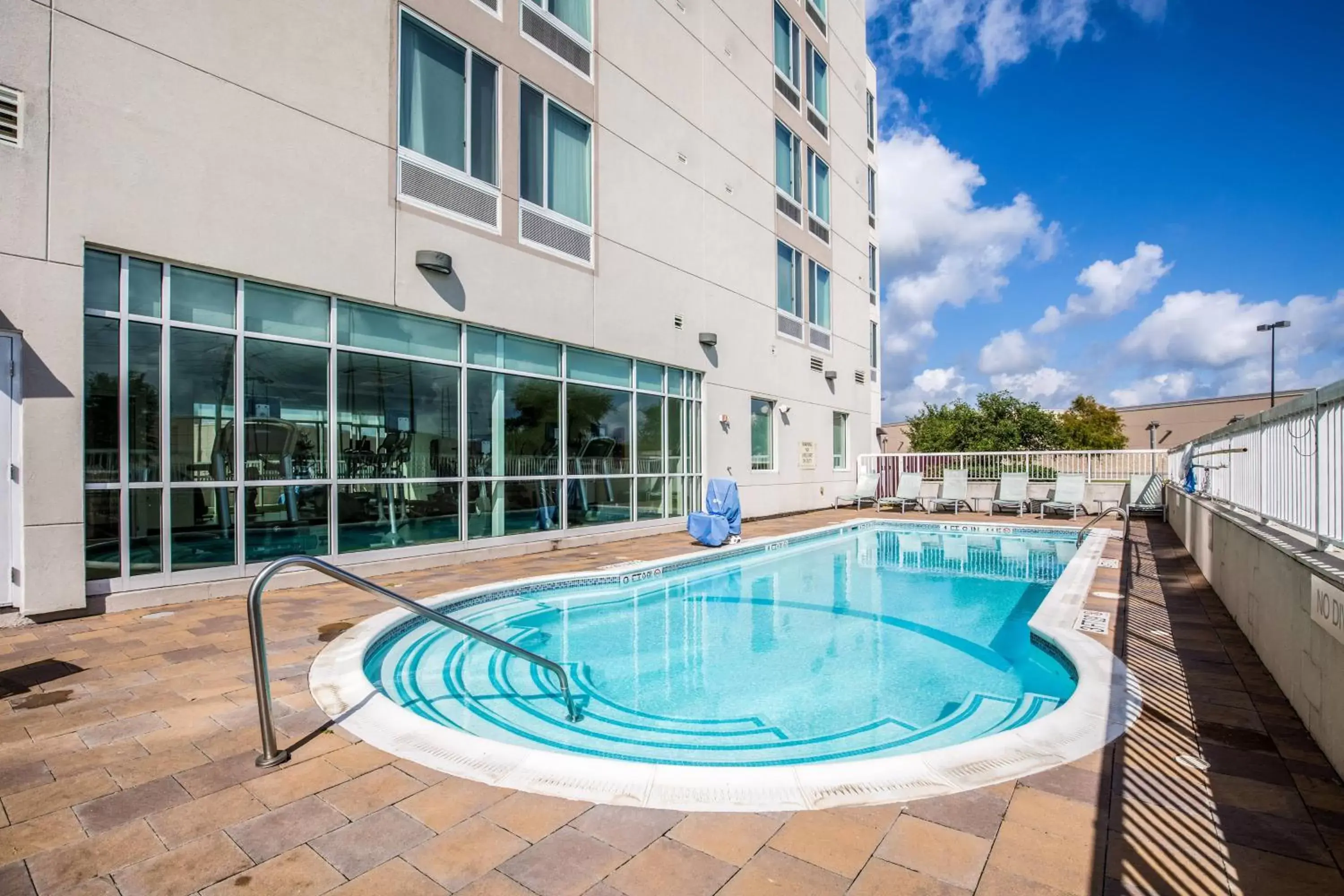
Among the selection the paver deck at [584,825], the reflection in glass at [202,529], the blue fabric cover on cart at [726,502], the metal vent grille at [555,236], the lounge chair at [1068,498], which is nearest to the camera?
the paver deck at [584,825]

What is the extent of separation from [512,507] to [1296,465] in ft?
24.9

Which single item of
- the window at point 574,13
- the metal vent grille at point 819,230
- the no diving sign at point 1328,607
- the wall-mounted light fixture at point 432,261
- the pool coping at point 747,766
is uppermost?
the window at point 574,13

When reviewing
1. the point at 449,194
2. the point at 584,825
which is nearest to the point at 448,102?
the point at 449,194

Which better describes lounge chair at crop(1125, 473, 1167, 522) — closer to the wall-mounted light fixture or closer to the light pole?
the wall-mounted light fixture

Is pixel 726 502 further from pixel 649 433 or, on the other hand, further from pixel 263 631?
pixel 263 631

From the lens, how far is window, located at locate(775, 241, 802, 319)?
47.5 feet

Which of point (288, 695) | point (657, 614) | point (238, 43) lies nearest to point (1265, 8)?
point (657, 614)

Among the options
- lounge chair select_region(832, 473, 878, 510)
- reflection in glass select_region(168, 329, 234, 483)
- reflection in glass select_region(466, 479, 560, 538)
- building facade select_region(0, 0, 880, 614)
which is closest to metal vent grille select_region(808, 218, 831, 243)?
building facade select_region(0, 0, 880, 614)

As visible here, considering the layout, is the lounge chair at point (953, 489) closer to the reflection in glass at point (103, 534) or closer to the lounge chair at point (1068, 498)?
the lounge chair at point (1068, 498)

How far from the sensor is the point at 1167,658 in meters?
3.87

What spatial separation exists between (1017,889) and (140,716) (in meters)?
3.79

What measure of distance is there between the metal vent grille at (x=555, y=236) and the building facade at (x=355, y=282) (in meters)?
0.03

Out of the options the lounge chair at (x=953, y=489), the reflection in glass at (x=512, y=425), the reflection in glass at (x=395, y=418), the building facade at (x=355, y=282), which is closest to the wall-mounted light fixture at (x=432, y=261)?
the building facade at (x=355, y=282)

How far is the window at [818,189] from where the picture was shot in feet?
52.0
